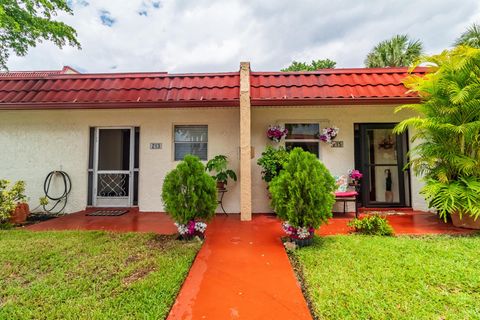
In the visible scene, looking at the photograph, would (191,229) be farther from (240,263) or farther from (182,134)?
(182,134)

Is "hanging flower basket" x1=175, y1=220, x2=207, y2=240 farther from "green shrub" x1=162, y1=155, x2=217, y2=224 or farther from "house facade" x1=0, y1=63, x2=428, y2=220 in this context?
"house facade" x1=0, y1=63, x2=428, y2=220

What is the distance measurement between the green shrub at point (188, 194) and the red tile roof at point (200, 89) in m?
2.44

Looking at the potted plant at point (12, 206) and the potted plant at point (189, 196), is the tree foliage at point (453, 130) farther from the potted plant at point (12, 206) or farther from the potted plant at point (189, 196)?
the potted plant at point (12, 206)

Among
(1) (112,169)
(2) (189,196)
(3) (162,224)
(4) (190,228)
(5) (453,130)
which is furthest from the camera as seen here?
(1) (112,169)

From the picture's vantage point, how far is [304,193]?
12.5 feet

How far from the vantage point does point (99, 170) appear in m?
7.21

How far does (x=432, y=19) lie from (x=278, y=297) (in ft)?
48.8

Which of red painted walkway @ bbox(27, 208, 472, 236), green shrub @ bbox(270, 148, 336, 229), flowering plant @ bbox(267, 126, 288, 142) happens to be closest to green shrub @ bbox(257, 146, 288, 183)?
flowering plant @ bbox(267, 126, 288, 142)

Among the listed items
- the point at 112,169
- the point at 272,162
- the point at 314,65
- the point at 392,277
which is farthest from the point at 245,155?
the point at 314,65

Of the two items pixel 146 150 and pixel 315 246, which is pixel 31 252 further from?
pixel 315 246

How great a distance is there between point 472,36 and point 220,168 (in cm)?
1001

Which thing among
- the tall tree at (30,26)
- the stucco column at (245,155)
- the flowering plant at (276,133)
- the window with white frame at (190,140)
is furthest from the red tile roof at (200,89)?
the window with white frame at (190,140)

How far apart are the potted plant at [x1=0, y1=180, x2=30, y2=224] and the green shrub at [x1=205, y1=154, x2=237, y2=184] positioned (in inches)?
170

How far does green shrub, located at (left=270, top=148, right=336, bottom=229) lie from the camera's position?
3.78 m
